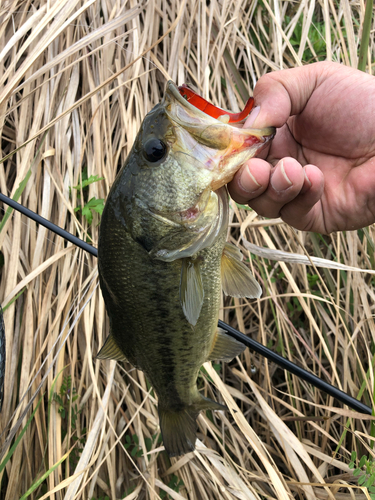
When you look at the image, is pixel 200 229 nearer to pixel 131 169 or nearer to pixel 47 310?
pixel 131 169

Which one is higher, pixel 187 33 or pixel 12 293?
pixel 187 33

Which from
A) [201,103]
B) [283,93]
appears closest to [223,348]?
[201,103]

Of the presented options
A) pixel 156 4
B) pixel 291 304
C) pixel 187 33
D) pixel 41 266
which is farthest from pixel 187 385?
pixel 156 4

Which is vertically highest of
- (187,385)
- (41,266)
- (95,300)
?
(41,266)

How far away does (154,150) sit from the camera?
139 centimetres

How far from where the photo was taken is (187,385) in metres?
1.63

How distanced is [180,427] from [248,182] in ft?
3.17

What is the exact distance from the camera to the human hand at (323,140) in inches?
63.0

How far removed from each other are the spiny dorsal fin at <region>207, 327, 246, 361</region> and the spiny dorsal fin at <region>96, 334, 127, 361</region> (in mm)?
355

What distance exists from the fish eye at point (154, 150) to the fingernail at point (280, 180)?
1.30ft

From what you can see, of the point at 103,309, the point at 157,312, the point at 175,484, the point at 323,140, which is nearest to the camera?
the point at 157,312

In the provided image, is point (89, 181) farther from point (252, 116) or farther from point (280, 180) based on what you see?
point (280, 180)

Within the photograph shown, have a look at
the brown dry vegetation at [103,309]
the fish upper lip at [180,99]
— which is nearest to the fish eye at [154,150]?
the fish upper lip at [180,99]

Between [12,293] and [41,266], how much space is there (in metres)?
0.21
